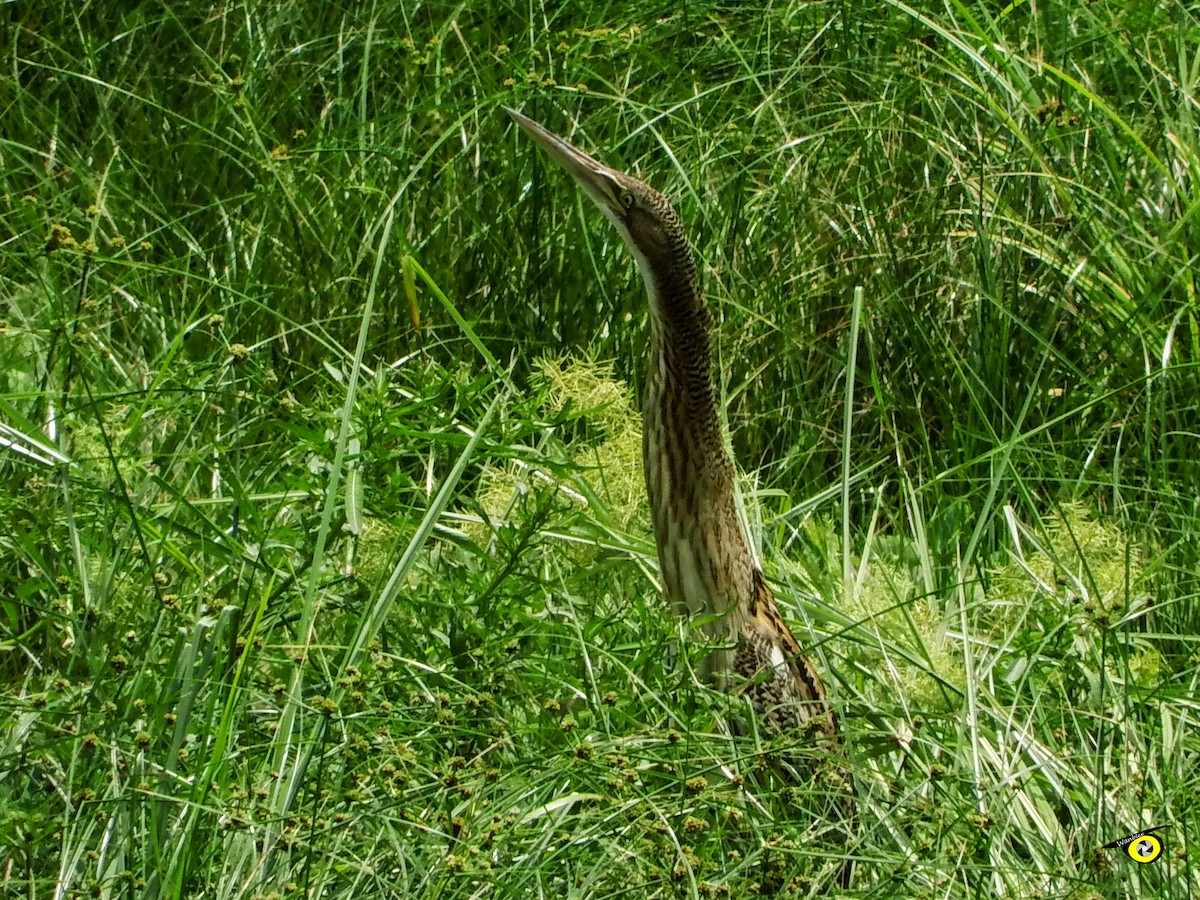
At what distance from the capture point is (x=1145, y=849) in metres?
3.05

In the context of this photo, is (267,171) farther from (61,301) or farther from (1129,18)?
(1129,18)

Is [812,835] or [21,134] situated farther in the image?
[21,134]

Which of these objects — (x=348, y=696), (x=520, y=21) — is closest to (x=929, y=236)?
(x=520, y=21)

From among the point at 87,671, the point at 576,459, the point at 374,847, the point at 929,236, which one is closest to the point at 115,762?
the point at 374,847

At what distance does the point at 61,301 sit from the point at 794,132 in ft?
7.05

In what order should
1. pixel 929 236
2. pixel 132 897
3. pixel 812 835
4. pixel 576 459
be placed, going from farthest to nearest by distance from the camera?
pixel 929 236 → pixel 576 459 → pixel 812 835 → pixel 132 897

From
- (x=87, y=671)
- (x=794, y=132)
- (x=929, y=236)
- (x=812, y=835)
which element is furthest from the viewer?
(x=794, y=132)

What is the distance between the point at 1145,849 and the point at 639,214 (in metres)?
1.51

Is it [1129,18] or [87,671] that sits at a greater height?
[1129,18]

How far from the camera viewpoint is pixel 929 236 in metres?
5.17

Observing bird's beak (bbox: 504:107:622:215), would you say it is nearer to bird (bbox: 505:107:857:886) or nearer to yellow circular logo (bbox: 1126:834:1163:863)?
bird (bbox: 505:107:857:886)

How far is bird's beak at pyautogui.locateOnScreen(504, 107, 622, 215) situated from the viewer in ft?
12.6

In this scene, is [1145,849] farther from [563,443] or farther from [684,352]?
[563,443]

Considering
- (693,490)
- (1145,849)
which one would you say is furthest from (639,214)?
(1145,849)
